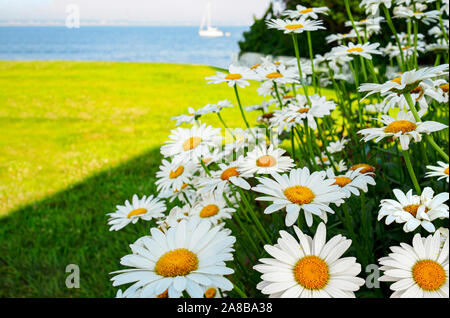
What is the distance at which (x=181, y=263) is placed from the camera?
2.22 ft

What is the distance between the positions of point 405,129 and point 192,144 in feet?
1.96

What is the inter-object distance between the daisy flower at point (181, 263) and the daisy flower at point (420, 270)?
0.29 m

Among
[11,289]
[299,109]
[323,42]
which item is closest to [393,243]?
[299,109]

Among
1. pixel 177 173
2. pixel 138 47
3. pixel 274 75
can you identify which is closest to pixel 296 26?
pixel 274 75

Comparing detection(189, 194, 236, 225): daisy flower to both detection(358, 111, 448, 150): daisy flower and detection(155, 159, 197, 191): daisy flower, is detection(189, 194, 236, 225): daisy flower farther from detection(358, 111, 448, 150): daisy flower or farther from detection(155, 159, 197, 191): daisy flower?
detection(358, 111, 448, 150): daisy flower

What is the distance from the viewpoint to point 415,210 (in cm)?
82

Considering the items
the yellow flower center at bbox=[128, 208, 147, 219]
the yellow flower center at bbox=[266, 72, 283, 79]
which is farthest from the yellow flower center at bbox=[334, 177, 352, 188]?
the yellow flower center at bbox=[128, 208, 147, 219]

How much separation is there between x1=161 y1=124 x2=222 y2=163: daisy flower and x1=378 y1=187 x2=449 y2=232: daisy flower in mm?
522

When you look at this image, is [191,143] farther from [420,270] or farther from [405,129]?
[420,270]

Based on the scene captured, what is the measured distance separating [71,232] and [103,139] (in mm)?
1816

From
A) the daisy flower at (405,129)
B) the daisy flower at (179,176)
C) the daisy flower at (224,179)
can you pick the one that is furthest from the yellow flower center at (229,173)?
the daisy flower at (405,129)

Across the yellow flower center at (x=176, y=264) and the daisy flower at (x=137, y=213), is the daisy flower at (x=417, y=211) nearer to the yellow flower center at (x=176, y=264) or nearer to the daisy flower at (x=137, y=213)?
the yellow flower center at (x=176, y=264)

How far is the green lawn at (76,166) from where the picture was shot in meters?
2.02

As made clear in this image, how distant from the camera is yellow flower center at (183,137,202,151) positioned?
1.19 metres
